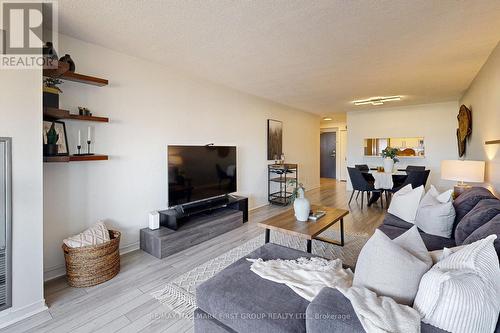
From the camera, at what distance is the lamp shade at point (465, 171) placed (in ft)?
10.0

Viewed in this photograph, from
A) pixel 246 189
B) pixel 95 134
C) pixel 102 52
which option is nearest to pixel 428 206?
pixel 246 189

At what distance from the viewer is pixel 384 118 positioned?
659cm

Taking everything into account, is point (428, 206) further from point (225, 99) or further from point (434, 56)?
point (225, 99)

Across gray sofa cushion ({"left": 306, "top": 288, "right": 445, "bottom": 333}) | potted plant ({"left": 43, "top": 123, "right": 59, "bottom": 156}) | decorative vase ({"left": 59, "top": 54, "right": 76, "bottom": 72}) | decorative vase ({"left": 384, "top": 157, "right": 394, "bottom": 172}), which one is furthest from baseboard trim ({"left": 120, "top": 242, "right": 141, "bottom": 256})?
decorative vase ({"left": 384, "top": 157, "right": 394, "bottom": 172})

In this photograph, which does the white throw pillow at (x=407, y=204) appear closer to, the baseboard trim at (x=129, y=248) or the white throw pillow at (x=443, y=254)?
the white throw pillow at (x=443, y=254)

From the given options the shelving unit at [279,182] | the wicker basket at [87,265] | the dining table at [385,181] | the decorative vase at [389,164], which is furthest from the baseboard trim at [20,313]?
the decorative vase at [389,164]

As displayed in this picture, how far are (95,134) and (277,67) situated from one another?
7.83 ft

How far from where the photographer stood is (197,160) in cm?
349

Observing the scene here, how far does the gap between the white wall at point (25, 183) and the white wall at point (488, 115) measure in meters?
4.43

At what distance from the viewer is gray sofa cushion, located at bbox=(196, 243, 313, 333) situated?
116 centimetres

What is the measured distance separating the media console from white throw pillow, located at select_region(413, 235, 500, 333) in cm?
248

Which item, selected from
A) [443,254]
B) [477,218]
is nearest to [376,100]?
[477,218]

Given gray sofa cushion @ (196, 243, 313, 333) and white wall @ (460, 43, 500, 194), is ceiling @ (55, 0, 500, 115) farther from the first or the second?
gray sofa cushion @ (196, 243, 313, 333)

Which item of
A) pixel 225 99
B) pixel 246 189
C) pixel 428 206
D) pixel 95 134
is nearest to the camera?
pixel 428 206
